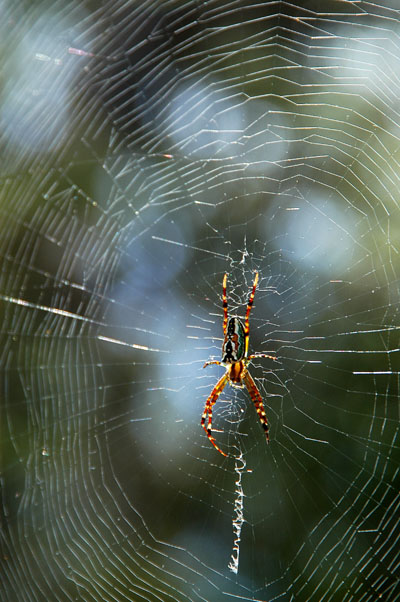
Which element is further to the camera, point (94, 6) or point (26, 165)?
point (94, 6)

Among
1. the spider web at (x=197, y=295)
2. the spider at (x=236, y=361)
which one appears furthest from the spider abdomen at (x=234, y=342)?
the spider web at (x=197, y=295)

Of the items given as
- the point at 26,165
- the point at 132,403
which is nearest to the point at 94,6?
the point at 26,165

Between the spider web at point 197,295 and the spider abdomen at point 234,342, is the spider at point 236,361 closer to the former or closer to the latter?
the spider abdomen at point 234,342

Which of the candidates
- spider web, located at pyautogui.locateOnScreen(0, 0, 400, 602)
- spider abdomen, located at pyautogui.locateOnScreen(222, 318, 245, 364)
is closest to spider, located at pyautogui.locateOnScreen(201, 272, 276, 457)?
spider abdomen, located at pyautogui.locateOnScreen(222, 318, 245, 364)

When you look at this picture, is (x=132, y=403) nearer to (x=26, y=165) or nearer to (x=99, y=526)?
(x=99, y=526)

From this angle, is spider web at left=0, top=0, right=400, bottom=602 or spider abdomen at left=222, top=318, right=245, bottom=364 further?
spider web at left=0, top=0, right=400, bottom=602

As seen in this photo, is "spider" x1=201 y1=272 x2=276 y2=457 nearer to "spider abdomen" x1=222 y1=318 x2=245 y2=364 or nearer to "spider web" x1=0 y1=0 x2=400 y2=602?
"spider abdomen" x1=222 y1=318 x2=245 y2=364
